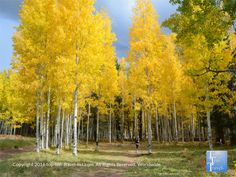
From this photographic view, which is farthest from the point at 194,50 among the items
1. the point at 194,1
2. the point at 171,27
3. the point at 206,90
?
the point at 194,1

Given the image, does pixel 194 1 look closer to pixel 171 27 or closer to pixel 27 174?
pixel 171 27

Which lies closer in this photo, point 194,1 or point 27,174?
point 194,1

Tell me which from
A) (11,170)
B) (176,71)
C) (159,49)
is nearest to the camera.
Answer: (11,170)

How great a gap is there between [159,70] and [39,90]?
951cm

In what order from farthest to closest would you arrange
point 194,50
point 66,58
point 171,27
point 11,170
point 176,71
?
1. point 176,71
2. point 194,50
3. point 66,58
4. point 11,170
5. point 171,27

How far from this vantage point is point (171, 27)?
11.7 metres

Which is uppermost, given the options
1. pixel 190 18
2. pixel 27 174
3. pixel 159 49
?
pixel 159 49

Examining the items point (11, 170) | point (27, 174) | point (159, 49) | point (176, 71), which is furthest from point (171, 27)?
point (176, 71)

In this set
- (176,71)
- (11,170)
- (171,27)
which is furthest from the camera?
(176,71)

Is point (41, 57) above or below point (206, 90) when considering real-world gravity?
above

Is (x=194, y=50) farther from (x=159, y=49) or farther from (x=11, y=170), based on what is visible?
(x=11, y=170)

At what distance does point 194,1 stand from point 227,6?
2.08 meters

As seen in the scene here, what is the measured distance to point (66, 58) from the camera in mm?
18281

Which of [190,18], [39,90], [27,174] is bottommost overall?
[27,174]
